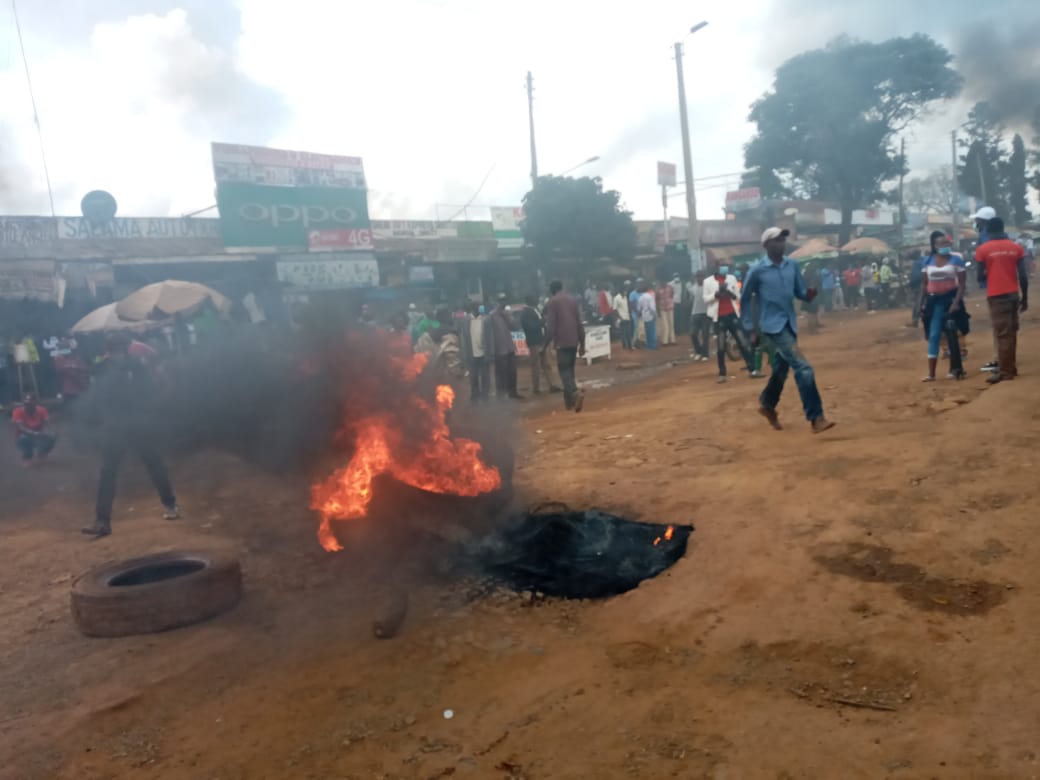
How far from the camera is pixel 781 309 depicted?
7.45 metres

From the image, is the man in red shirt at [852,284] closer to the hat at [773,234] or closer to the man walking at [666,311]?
the man walking at [666,311]

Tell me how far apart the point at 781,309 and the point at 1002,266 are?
298 cm

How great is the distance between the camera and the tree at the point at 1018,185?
53812 mm

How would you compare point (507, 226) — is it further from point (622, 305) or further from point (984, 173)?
point (984, 173)

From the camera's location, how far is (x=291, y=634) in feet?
17.0

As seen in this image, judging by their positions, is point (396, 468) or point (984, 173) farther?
point (984, 173)

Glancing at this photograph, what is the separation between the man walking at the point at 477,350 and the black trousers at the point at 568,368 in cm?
212

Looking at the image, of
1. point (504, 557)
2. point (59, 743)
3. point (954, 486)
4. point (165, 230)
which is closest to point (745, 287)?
point (954, 486)

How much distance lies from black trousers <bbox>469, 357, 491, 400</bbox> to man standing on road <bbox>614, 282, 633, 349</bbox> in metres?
8.58

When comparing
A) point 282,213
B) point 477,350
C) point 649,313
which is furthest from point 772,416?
point 282,213

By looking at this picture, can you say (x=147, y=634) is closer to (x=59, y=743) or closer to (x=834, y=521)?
(x=59, y=743)

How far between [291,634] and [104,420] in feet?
14.0

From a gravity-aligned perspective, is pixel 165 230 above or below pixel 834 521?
above

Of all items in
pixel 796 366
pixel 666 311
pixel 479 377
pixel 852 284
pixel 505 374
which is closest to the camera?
pixel 796 366
